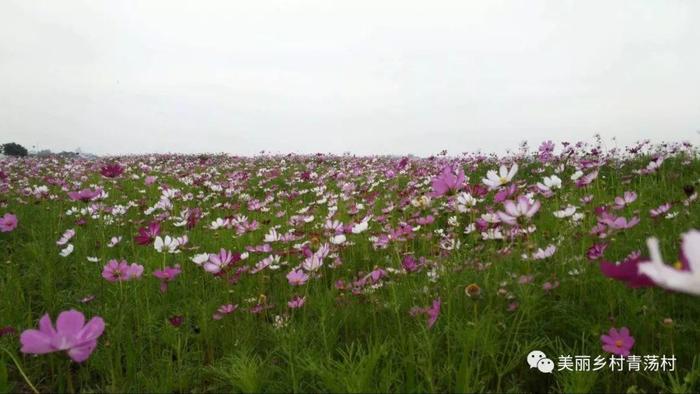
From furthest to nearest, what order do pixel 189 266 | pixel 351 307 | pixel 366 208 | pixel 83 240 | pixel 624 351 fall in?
pixel 366 208 → pixel 83 240 → pixel 189 266 → pixel 351 307 → pixel 624 351

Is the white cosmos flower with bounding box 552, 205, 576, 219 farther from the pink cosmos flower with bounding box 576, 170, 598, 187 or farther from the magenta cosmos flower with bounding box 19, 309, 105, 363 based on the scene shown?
the magenta cosmos flower with bounding box 19, 309, 105, 363

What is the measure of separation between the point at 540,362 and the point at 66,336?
1.48 metres

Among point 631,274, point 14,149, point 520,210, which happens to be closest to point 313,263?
point 520,210

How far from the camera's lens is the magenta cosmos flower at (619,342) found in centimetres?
152

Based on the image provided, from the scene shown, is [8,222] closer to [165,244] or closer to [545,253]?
[165,244]

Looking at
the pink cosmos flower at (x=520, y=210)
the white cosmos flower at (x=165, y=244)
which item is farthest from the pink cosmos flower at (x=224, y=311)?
the pink cosmos flower at (x=520, y=210)

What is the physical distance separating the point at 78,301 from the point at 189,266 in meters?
0.76

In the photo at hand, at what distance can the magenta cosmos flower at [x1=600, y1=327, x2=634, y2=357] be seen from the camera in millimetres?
1516

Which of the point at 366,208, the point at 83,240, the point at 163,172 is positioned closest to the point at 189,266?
the point at 83,240

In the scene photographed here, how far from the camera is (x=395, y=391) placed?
5.10ft

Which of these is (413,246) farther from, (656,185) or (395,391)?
(656,185)

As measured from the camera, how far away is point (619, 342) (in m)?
1.54

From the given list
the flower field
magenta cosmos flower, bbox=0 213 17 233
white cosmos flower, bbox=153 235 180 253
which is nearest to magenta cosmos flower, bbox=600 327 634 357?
the flower field

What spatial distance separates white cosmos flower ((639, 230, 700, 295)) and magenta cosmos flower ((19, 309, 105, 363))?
115 cm
